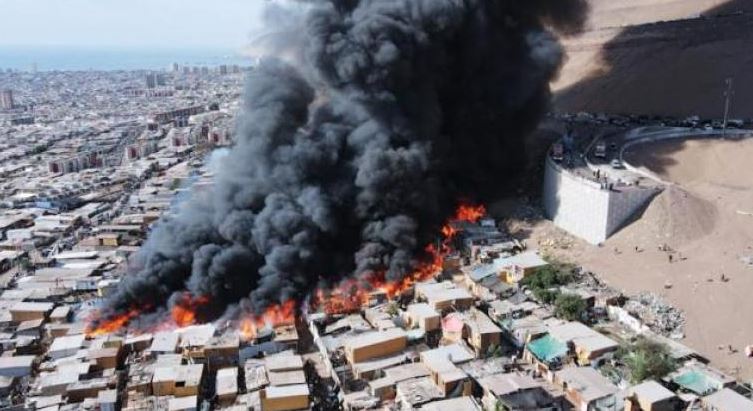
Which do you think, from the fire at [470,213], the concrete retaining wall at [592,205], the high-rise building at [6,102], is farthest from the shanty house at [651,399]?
the high-rise building at [6,102]

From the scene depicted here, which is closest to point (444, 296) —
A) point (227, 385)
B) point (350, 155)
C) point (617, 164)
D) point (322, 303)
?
point (322, 303)

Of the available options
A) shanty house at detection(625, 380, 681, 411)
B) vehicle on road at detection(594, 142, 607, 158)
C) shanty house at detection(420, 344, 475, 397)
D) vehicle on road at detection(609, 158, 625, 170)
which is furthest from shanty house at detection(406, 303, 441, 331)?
vehicle on road at detection(594, 142, 607, 158)

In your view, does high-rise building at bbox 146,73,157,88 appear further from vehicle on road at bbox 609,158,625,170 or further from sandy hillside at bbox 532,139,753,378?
sandy hillside at bbox 532,139,753,378

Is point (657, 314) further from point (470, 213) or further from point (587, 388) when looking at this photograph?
point (470, 213)

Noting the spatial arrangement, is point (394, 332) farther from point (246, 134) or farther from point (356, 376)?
point (246, 134)

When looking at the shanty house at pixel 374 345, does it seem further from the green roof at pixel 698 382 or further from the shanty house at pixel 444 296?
the green roof at pixel 698 382
